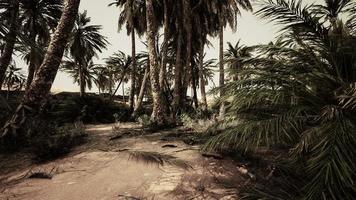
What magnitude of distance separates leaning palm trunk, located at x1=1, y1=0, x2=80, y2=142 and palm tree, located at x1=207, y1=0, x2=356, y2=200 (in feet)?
19.9

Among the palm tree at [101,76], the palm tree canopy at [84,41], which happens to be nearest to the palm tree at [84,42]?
the palm tree canopy at [84,41]

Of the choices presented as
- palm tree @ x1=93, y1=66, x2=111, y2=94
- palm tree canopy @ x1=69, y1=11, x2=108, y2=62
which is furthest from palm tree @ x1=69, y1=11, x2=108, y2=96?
palm tree @ x1=93, y1=66, x2=111, y2=94

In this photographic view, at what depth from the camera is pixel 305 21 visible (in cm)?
562

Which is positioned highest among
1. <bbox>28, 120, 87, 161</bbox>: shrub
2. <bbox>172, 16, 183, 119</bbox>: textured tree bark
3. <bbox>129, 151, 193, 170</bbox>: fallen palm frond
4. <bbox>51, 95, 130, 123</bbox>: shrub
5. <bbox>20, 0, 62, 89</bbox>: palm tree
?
<bbox>20, 0, 62, 89</bbox>: palm tree

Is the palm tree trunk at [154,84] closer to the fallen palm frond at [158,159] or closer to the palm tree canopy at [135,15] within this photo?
the fallen palm frond at [158,159]

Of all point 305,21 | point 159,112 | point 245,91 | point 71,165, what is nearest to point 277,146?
point 245,91

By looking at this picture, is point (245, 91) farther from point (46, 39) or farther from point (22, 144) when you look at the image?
point (46, 39)

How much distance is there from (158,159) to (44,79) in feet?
15.2

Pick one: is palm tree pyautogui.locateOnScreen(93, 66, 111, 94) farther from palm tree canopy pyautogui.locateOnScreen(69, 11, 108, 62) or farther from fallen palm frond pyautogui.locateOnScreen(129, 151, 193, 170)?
fallen palm frond pyautogui.locateOnScreen(129, 151, 193, 170)

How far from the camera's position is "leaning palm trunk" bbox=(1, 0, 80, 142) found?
9.45 metres

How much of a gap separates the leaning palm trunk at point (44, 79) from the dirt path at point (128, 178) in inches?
85.6

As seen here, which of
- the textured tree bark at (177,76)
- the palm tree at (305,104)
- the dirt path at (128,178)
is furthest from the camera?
the textured tree bark at (177,76)

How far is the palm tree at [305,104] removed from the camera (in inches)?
163

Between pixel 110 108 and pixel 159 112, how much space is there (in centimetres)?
691
